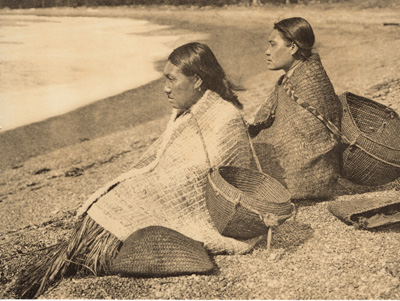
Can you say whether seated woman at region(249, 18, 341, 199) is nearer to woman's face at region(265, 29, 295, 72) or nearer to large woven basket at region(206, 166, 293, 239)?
woman's face at region(265, 29, 295, 72)

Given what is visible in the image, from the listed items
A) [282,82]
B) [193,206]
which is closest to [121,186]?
[193,206]

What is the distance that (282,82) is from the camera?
12.3ft

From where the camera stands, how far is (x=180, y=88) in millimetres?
3174

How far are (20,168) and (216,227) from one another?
243cm

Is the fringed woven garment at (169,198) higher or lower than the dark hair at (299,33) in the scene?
lower

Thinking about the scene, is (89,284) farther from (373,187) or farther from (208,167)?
(373,187)

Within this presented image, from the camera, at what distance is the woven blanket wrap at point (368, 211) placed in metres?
3.23

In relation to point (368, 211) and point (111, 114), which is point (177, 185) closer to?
point (368, 211)

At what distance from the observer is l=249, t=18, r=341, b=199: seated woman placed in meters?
3.62

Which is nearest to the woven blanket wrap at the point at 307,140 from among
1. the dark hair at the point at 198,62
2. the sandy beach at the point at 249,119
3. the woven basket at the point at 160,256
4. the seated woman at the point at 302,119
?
the seated woman at the point at 302,119

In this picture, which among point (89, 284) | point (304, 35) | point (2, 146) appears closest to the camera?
point (89, 284)

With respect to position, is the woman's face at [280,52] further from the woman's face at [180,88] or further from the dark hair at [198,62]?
the woman's face at [180,88]

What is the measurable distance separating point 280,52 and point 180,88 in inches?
35.8

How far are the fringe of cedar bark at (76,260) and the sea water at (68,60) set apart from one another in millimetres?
1493
